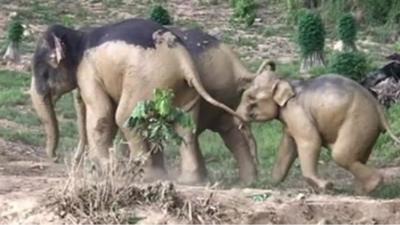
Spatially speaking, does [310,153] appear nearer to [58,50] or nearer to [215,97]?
[215,97]

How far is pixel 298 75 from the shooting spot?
15.9m

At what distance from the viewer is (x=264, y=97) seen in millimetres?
8953

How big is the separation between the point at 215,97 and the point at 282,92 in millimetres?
560

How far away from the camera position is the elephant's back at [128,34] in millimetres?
8703

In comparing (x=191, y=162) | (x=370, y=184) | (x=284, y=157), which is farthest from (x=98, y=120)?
(x=370, y=184)

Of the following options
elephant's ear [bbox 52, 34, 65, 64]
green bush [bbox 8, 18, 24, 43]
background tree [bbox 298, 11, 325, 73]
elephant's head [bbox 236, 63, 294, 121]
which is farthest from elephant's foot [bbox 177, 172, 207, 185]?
green bush [bbox 8, 18, 24, 43]

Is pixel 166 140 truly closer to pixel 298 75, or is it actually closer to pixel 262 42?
pixel 298 75

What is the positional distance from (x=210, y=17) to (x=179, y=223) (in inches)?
596

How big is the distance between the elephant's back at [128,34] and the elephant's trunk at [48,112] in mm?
671

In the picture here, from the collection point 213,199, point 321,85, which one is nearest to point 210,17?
point 321,85

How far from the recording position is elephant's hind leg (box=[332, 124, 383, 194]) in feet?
28.3

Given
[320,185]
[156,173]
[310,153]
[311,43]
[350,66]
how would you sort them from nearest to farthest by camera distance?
[320,185]
[310,153]
[156,173]
[350,66]
[311,43]

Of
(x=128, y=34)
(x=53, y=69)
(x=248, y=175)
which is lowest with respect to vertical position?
(x=248, y=175)

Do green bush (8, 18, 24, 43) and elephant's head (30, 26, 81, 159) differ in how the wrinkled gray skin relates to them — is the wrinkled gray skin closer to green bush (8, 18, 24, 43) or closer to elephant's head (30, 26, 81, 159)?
elephant's head (30, 26, 81, 159)
